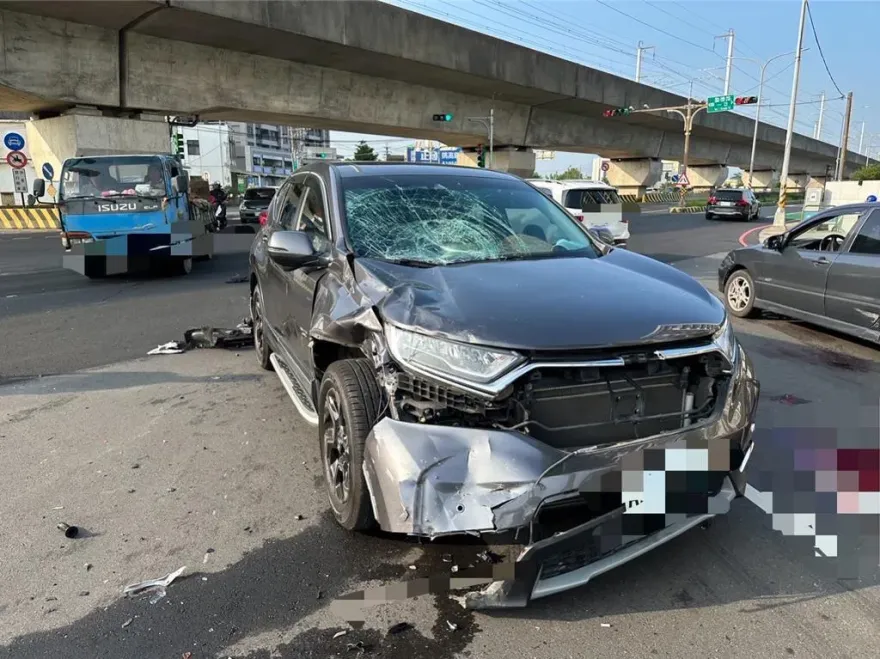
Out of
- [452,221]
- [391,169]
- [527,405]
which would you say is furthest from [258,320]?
[527,405]

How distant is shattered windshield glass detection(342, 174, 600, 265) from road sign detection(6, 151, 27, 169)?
22.7 m

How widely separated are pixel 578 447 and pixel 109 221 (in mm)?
11051

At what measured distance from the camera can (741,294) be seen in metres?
8.25

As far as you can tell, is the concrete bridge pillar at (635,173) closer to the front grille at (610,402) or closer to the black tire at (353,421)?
the front grille at (610,402)

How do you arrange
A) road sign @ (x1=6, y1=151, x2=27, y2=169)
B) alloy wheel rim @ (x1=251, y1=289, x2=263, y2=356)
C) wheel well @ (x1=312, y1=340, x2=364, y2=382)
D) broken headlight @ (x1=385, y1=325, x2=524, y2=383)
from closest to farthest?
broken headlight @ (x1=385, y1=325, x2=524, y2=383)
wheel well @ (x1=312, y1=340, x2=364, y2=382)
alloy wheel rim @ (x1=251, y1=289, x2=263, y2=356)
road sign @ (x1=6, y1=151, x2=27, y2=169)

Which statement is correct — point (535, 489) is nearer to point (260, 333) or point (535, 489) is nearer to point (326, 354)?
point (326, 354)

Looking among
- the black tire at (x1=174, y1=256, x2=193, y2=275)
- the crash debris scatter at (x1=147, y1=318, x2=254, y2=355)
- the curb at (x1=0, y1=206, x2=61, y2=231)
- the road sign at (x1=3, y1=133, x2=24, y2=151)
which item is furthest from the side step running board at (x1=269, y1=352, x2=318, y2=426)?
the curb at (x1=0, y1=206, x2=61, y2=231)

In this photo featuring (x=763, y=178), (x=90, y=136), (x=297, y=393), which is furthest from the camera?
(x=763, y=178)

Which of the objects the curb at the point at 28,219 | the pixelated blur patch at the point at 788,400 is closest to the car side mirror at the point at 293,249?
the pixelated blur patch at the point at 788,400

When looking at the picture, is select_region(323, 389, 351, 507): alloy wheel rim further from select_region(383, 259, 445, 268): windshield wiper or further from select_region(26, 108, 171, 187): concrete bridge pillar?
select_region(26, 108, 171, 187): concrete bridge pillar

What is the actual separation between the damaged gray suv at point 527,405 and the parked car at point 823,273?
411 cm

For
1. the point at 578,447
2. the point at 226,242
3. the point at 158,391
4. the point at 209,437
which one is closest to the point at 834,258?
the point at 578,447

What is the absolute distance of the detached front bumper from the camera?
7.41ft

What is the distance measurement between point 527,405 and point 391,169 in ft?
8.12
